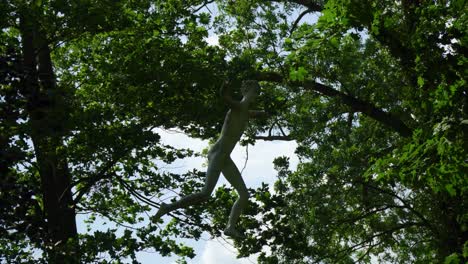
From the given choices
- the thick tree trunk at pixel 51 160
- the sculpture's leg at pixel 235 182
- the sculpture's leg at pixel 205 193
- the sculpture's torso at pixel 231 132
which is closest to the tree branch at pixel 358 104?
the thick tree trunk at pixel 51 160

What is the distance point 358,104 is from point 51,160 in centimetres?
627

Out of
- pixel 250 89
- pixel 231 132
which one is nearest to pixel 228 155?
pixel 231 132

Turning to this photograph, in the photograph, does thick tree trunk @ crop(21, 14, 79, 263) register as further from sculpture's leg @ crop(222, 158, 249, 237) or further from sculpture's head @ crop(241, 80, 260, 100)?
sculpture's leg @ crop(222, 158, 249, 237)

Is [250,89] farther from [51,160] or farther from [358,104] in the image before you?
[51,160]

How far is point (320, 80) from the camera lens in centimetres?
1546

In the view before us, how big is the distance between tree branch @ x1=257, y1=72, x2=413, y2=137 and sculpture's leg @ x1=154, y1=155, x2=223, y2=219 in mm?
6198

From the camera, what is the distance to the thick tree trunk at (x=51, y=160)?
449 inches

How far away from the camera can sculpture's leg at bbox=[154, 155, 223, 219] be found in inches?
304

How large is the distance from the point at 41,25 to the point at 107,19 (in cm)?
128

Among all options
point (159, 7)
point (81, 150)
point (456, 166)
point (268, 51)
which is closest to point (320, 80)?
point (268, 51)

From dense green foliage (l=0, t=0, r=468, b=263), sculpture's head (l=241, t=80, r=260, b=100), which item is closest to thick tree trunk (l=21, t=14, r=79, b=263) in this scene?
dense green foliage (l=0, t=0, r=468, b=263)

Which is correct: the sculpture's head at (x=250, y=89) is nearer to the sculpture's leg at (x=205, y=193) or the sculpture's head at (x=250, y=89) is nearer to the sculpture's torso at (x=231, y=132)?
the sculpture's torso at (x=231, y=132)

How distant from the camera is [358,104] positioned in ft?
49.3

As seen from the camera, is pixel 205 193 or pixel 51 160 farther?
pixel 51 160
